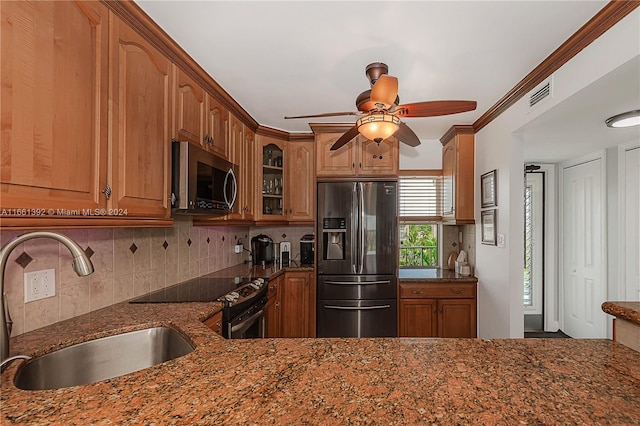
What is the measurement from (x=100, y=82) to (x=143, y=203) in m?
0.58

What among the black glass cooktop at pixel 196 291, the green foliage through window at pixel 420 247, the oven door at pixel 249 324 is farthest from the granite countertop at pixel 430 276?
the black glass cooktop at pixel 196 291

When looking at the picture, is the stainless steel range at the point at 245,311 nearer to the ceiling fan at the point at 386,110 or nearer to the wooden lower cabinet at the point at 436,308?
the ceiling fan at the point at 386,110

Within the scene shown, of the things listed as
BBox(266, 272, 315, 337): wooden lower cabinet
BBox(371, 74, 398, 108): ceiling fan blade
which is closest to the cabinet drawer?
BBox(266, 272, 315, 337): wooden lower cabinet

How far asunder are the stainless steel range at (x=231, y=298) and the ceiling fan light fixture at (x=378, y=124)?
1391 mm

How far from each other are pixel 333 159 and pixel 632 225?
316 centimetres

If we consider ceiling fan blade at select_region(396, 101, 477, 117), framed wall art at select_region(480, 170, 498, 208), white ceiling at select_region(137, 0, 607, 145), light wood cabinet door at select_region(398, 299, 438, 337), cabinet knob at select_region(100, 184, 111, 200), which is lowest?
light wood cabinet door at select_region(398, 299, 438, 337)

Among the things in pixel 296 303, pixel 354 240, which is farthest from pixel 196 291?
pixel 354 240

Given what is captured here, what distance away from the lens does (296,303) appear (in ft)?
11.1

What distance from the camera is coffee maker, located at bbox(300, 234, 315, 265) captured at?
12.3 feet

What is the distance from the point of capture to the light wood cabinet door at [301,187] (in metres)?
3.70

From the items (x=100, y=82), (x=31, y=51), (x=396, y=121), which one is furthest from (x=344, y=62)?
(x=31, y=51)

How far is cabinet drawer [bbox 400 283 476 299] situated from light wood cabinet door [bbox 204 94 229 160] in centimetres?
226

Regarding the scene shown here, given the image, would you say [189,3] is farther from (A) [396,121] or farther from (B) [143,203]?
(A) [396,121]

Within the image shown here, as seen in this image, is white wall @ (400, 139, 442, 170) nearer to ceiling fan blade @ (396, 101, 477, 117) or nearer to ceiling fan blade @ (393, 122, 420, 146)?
ceiling fan blade @ (393, 122, 420, 146)
